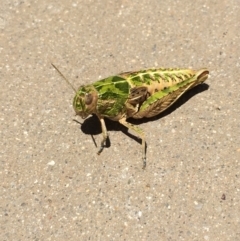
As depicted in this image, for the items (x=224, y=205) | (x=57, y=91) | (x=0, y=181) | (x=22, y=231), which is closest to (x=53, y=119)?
(x=57, y=91)

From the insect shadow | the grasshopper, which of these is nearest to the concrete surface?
the insect shadow

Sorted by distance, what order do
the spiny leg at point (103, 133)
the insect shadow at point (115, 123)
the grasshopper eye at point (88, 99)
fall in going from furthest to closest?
the insect shadow at point (115, 123)
the spiny leg at point (103, 133)
the grasshopper eye at point (88, 99)

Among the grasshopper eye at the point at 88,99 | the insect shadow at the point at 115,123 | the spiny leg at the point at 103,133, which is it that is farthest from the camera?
the insect shadow at the point at 115,123

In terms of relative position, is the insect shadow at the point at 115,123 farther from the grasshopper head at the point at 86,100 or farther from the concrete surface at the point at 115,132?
the grasshopper head at the point at 86,100

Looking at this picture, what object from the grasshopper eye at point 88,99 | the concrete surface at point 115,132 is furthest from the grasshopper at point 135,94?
the concrete surface at point 115,132

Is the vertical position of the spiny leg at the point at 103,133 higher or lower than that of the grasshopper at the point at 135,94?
lower

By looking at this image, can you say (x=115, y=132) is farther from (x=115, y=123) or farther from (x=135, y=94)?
(x=135, y=94)

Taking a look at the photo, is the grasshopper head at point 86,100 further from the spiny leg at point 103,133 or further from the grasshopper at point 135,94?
the spiny leg at point 103,133

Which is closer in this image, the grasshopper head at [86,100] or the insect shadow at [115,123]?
the grasshopper head at [86,100]

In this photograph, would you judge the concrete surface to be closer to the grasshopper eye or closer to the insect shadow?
the insect shadow
